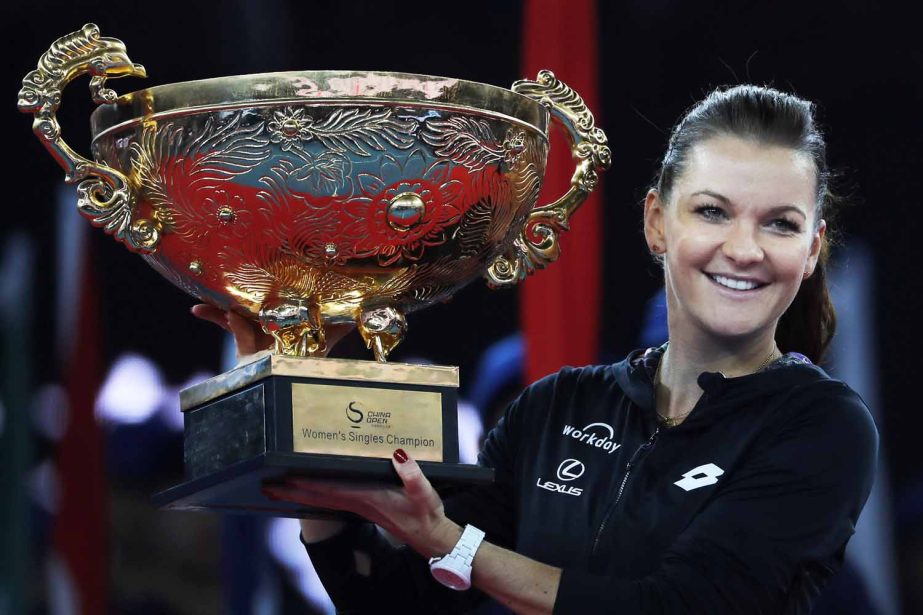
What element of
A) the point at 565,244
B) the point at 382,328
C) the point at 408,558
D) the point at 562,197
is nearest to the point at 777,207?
the point at 562,197

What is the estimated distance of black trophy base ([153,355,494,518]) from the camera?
1404mm

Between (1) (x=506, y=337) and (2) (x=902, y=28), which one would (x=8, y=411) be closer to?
(1) (x=506, y=337)

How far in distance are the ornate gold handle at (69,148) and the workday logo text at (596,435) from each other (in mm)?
485

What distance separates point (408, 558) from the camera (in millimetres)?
1663

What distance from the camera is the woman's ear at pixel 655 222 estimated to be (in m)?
1.66

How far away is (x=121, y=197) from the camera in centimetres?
149

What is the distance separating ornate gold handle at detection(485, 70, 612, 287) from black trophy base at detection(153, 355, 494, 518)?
0.26 metres

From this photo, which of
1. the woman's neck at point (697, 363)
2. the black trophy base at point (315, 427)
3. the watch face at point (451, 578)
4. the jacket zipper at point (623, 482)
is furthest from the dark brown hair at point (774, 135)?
the watch face at point (451, 578)

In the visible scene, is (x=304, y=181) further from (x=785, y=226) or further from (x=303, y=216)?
(x=785, y=226)

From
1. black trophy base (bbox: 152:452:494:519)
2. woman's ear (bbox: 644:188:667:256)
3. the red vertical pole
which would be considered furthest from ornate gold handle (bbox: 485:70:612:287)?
the red vertical pole

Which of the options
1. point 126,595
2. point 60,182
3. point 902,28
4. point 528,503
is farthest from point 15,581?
point 902,28

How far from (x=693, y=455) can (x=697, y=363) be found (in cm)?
12

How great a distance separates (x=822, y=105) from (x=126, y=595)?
1.52 metres

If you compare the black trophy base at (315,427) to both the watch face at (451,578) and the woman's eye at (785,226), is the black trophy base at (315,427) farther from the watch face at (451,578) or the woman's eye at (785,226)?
the woman's eye at (785,226)
